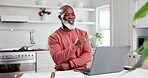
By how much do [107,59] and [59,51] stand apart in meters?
0.59

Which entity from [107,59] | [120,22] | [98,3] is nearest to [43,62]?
[120,22]

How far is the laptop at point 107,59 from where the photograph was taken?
125 cm

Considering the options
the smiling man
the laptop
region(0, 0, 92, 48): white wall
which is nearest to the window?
region(0, 0, 92, 48): white wall

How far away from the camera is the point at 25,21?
13.5 feet

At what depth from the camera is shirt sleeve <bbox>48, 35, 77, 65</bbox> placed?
1663mm

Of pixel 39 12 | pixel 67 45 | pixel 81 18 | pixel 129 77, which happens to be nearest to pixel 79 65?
pixel 67 45

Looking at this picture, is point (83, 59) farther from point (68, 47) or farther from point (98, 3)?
point (98, 3)

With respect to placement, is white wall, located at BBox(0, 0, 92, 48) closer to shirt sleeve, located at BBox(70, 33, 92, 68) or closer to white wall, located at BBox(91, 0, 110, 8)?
white wall, located at BBox(91, 0, 110, 8)

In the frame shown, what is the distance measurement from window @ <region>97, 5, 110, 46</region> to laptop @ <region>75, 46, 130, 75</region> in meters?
3.29

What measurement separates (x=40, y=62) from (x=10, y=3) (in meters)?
1.62

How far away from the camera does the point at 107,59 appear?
129cm

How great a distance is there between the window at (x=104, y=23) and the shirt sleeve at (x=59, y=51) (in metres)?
2.99

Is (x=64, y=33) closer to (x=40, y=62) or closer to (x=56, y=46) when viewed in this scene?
(x=56, y=46)

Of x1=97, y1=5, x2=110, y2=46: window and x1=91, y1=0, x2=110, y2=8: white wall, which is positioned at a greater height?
x1=91, y1=0, x2=110, y2=8: white wall
